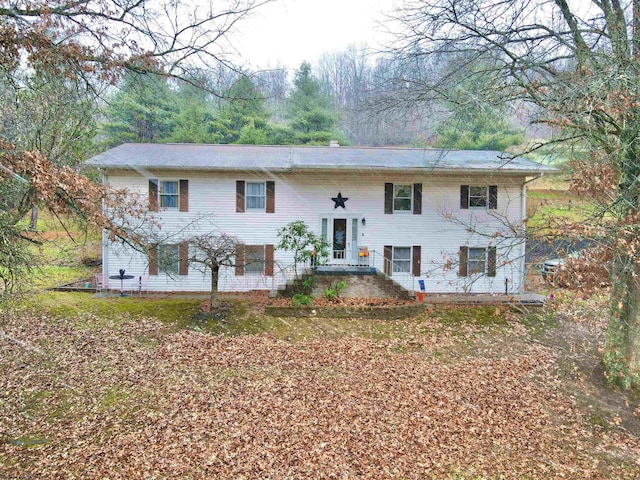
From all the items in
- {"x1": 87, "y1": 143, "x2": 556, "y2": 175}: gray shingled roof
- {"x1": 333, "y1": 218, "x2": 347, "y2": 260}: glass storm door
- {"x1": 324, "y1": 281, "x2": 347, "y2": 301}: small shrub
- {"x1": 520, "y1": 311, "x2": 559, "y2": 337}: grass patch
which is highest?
{"x1": 87, "y1": 143, "x2": 556, "y2": 175}: gray shingled roof

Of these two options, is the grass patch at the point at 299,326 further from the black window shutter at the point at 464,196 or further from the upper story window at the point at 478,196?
the upper story window at the point at 478,196

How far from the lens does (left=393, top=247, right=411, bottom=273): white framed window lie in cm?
1333

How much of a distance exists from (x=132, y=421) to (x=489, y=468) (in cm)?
492

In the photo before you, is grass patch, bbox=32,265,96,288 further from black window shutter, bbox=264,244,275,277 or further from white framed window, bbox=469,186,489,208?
white framed window, bbox=469,186,489,208

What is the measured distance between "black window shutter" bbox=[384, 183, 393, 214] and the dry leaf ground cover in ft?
16.0

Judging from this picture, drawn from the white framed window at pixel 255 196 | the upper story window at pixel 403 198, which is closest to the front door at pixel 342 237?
the upper story window at pixel 403 198

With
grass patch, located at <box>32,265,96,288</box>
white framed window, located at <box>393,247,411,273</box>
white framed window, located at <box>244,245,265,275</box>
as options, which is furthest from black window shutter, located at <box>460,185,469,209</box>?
grass patch, located at <box>32,265,96,288</box>

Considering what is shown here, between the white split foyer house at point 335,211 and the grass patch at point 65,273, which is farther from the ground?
the white split foyer house at point 335,211

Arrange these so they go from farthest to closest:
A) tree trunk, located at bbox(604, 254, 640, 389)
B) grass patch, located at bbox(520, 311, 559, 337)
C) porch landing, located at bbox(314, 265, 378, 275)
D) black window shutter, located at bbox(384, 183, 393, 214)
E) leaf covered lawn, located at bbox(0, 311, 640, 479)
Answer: black window shutter, located at bbox(384, 183, 393, 214) < porch landing, located at bbox(314, 265, 378, 275) < grass patch, located at bbox(520, 311, 559, 337) < tree trunk, located at bbox(604, 254, 640, 389) < leaf covered lawn, located at bbox(0, 311, 640, 479)

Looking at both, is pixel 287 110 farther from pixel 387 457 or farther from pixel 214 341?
pixel 387 457

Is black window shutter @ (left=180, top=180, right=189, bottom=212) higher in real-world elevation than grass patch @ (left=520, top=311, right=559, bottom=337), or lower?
higher

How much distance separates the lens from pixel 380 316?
10.6m

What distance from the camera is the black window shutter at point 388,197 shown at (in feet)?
42.9

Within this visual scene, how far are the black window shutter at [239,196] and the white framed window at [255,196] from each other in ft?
0.55
